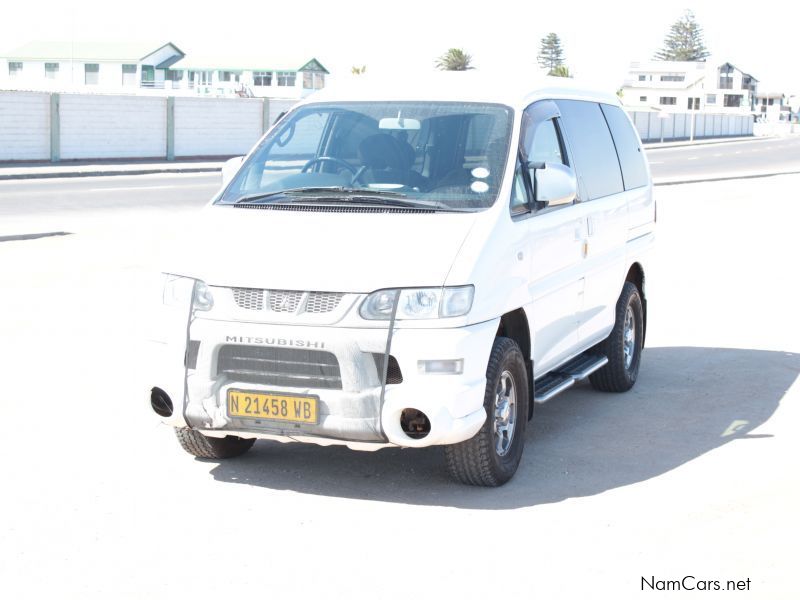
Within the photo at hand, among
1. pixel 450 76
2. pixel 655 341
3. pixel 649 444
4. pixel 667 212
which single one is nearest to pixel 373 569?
pixel 649 444

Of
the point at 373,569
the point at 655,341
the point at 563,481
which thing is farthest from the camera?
the point at 655,341

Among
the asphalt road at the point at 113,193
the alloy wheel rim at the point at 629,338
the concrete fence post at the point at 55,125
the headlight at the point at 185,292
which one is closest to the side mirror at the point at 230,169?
the headlight at the point at 185,292

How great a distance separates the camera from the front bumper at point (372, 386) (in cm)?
562

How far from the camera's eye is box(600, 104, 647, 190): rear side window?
28.6 ft

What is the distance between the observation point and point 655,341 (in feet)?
34.6

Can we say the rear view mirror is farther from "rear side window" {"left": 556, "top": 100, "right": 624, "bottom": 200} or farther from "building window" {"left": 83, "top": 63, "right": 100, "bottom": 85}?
"building window" {"left": 83, "top": 63, "right": 100, "bottom": 85}

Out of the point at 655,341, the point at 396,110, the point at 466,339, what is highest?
the point at 396,110

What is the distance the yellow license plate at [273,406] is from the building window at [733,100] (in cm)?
17798

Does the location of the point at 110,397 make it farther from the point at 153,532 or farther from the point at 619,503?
the point at 619,503

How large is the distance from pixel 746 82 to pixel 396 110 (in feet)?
597

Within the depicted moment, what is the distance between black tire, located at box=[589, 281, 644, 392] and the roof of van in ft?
5.80

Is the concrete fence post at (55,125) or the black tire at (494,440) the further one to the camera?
the concrete fence post at (55,125)

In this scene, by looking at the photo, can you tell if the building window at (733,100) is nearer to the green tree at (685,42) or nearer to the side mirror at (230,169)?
the green tree at (685,42)

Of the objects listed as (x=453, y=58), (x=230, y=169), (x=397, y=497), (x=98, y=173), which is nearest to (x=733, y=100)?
(x=453, y=58)
